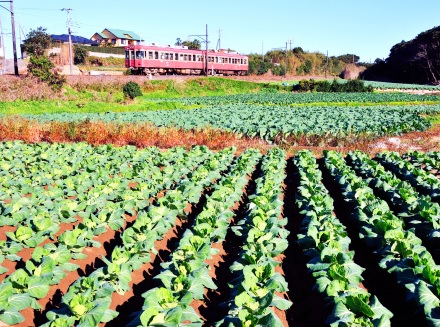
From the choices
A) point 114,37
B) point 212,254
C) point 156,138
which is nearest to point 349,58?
point 114,37

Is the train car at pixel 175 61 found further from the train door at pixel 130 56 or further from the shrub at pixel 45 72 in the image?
the shrub at pixel 45 72

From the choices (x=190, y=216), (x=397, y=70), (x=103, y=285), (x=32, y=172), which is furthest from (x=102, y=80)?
(x=397, y=70)

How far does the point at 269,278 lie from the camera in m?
4.41

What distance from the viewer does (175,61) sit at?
133 ft

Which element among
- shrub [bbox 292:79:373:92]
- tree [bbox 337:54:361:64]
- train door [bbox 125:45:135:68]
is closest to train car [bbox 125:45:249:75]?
train door [bbox 125:45:135:68]

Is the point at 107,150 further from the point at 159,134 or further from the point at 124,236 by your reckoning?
the point at 124,236

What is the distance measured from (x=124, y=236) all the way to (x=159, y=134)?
956 centimetres

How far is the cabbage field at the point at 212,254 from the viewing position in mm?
3865

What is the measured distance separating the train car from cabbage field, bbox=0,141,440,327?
96.6 feet

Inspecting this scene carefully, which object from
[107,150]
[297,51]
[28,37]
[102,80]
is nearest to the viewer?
[107,150]

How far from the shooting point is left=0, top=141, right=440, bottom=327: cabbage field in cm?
387

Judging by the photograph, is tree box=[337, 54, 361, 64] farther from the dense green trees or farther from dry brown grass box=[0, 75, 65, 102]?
dry brown grass box=[0, 75, 65, 102]

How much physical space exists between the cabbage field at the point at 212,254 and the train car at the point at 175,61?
29456 mm

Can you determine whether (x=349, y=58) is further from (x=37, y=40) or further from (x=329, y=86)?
(x=37, y=40)
